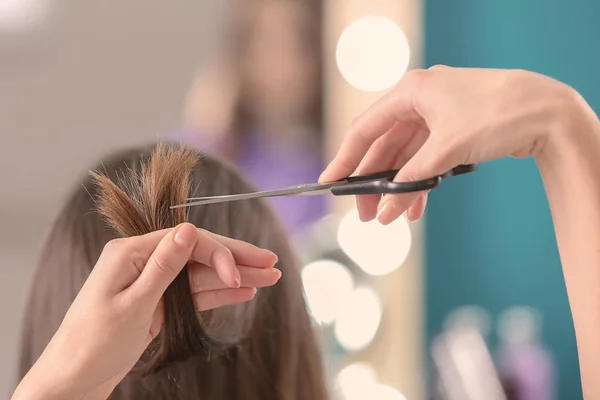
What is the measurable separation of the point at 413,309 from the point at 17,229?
89 centimetres

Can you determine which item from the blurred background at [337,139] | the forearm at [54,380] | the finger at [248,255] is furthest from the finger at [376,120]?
the blurred background at [337,139]

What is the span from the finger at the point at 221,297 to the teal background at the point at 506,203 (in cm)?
113

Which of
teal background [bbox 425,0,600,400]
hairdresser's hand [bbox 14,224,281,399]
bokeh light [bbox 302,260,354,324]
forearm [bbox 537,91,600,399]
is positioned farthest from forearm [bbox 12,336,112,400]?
teal background [bbox 425,0,600,400]

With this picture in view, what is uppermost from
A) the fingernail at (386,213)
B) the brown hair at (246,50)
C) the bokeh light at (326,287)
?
the brown hair at (246,50)

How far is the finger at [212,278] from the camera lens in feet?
1.95

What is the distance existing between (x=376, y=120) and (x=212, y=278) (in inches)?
8.2

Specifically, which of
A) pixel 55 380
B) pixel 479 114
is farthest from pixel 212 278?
pixel 479 114

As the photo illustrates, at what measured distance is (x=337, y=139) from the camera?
1.54 m

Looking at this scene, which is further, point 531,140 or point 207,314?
point 207,314

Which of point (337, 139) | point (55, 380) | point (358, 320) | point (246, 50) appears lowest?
point (358, 320)

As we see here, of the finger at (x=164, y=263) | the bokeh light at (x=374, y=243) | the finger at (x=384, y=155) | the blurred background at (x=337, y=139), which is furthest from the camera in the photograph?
the bokeh light at (x=374, y=243)

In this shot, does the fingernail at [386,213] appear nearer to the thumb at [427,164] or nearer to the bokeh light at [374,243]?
the thumb at [427,164]

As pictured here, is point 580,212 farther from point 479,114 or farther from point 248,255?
point 248,255

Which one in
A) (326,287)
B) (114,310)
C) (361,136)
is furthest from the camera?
(326,287)
